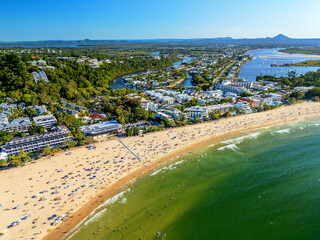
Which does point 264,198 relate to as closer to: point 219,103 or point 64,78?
point 219,103

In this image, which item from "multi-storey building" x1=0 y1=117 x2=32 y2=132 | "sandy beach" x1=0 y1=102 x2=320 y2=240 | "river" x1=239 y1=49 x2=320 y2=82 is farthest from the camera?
"river" x1=239 y1=49 x2=320 y2=82

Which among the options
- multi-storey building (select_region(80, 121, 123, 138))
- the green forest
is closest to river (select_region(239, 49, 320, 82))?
the green forest

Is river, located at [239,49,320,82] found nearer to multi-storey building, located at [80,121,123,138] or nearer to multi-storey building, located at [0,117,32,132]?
multi-storey building, located at [80,121,123,138]

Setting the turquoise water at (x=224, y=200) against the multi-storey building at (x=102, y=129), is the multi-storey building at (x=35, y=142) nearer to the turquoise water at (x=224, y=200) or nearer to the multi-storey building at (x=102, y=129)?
the multi-storey building at (x=102, y=129)

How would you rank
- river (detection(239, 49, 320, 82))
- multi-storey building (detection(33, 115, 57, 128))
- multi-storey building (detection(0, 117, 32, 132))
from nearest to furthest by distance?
multi-storey building (detection(0, 117, 32, 132)) < multi-storey building (detection(33, 115, 57, 128)) < river (detection(239, 49, 320, 82))

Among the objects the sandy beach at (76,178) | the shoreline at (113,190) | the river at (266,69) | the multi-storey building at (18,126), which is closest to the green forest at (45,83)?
the multi-storey building at (18,126)
